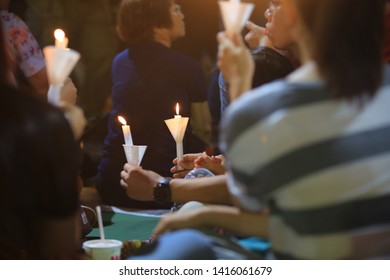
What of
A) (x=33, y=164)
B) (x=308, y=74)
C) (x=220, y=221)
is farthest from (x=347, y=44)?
(x=33, y=164)

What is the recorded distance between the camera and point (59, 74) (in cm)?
209

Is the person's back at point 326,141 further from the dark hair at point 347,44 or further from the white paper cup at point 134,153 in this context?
the white paper cup at point 134,153

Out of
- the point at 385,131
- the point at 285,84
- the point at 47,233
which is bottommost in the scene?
the point at 47,233

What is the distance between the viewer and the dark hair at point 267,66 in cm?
326

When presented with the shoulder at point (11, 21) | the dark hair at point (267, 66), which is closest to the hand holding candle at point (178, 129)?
the dark hair at point (267, 66)

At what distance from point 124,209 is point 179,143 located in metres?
1.40

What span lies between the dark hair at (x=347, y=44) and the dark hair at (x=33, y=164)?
2.21 ft

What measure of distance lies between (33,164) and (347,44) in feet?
2.75

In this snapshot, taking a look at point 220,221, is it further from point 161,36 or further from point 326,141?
point 161,36

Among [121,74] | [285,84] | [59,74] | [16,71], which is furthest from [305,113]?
[121,74]

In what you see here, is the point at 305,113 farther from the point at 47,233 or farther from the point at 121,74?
the point at 121,74

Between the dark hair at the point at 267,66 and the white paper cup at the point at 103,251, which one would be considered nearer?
the white paper cup at the point at 103,251

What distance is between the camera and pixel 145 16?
425 centimetres

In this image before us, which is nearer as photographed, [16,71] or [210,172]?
[210,172]
